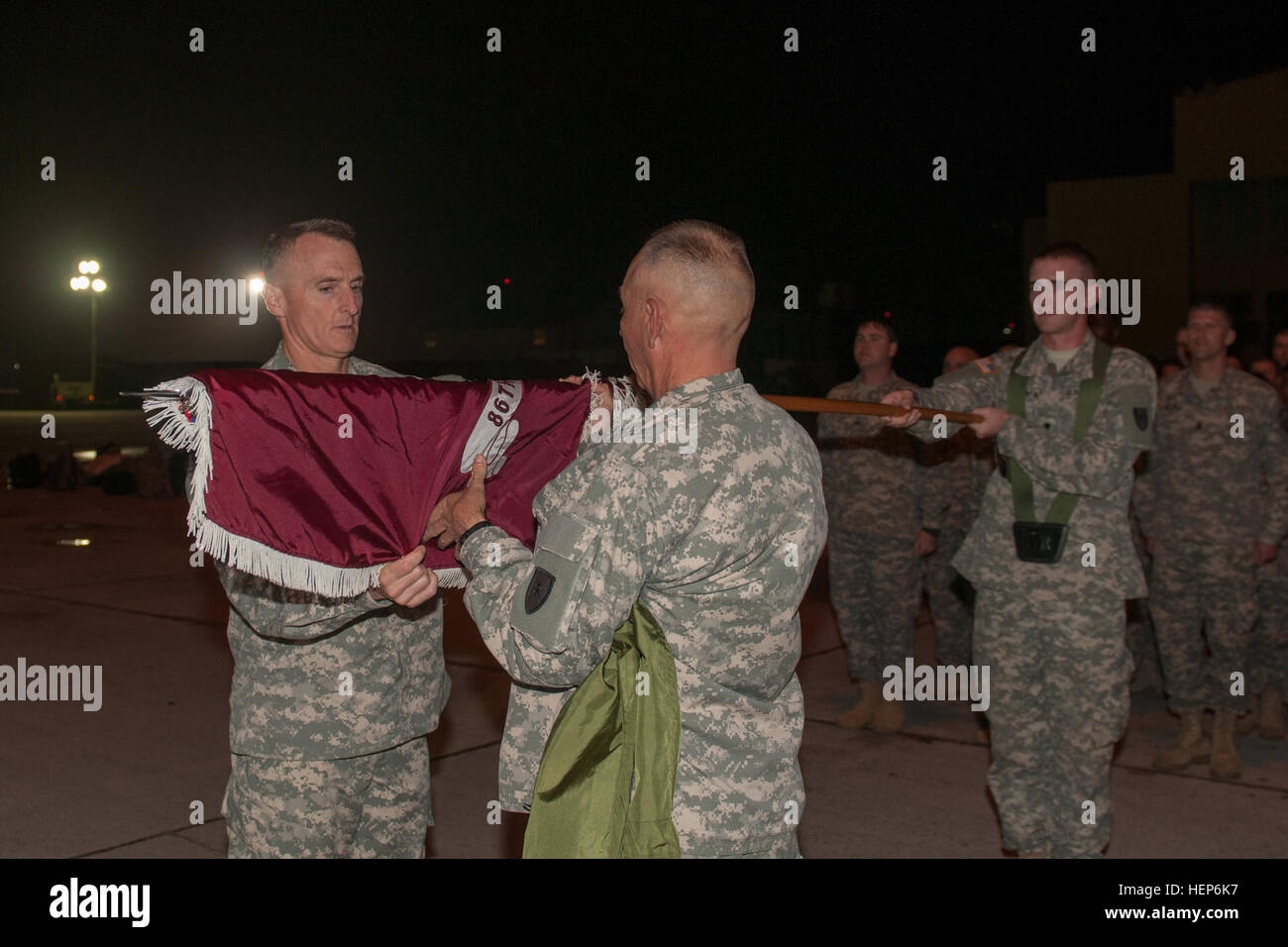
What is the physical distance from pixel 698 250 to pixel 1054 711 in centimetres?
260

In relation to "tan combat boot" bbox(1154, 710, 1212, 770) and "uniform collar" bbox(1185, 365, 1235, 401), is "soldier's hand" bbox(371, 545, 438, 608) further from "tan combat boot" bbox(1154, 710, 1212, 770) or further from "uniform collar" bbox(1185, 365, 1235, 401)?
"uniform collar" bbox(1185, 365, 1235, 401)

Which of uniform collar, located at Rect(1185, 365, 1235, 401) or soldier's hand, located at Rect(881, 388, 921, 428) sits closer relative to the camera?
soldier's hand, located at Rect(881, 388, 921, 428)

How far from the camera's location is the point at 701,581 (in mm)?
2025

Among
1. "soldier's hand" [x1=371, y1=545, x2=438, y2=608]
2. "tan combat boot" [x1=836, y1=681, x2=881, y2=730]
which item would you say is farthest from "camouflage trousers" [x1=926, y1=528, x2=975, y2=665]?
"soldier's hand" [x1=371, y1=545, x2=438, y2=608]

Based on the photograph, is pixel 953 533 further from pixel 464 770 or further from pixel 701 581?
pixel 701 581

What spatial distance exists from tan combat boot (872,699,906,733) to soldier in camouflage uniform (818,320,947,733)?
0.04m

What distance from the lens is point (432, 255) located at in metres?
27.6

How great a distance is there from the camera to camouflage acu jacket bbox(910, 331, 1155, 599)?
4.00 meters

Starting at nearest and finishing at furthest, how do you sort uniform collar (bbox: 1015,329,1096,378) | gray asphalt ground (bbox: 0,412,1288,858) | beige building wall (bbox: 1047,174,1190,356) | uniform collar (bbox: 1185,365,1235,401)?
uniform collar (bbox: 1015,329,1096,378), gray asphalt ground (bbox: 0,412,1288,858), uniform collar (bbox: 1185,365,1235,401), beige building wall (bbox: 1047,174,1190,356)

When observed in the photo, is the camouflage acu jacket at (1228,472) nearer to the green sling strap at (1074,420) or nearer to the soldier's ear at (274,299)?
the green sling strap at (1074,420)

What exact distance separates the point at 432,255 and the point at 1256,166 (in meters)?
17.3

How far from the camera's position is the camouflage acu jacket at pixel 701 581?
1.92 m

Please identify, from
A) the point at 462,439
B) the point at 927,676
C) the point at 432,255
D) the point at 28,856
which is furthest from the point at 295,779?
the point at 432,255

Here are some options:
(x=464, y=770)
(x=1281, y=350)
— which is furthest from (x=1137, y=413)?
(x=1281, y=350)
